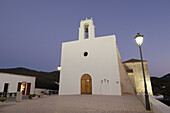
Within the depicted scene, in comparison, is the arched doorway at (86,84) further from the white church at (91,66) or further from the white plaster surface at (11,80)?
the white plaster surface at (11,80)

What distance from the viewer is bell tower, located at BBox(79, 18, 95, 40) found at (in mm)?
13355

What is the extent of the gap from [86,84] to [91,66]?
2174mm

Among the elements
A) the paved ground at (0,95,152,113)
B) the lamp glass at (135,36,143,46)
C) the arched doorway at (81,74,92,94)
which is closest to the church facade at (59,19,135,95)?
the arched doorway at (81,74,92,94)

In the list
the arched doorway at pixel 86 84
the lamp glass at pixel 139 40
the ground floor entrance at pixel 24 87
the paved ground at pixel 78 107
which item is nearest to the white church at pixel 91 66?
the arched doorway at pixel 86 84

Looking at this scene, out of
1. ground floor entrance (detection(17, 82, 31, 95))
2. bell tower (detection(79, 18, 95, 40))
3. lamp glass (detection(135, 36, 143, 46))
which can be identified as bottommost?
ground floor entrance (detection(17, 82, 31, 95))

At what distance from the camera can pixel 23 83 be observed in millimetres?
15984

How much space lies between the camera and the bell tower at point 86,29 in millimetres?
13355

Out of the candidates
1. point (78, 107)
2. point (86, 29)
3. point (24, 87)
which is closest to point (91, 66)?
point (86, 29)

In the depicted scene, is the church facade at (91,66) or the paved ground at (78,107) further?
the church facade at (91,66)

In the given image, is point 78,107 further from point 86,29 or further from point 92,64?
point 86,29

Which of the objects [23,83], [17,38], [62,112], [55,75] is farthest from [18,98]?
[17,38]

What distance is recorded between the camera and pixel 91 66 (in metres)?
12.2

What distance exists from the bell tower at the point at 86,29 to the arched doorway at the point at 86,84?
16.6ft

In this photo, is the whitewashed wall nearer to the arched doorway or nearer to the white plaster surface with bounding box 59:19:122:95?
the white plaster surface with bounding box 59:19:122:95
